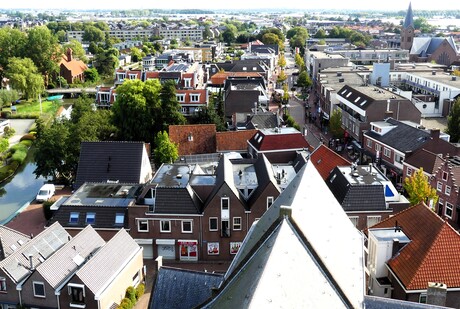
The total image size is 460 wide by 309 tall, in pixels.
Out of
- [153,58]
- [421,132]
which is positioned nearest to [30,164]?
[421,132]

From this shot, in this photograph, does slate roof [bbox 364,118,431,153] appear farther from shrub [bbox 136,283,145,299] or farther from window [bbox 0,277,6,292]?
window [bbox 0,277,6,292]

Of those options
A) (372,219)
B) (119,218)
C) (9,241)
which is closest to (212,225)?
(119,218)

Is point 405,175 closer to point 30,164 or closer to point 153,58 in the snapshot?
point 30,164

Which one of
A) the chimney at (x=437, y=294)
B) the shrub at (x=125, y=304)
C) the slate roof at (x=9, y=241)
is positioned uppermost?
the chimney at (x=437, y=294)

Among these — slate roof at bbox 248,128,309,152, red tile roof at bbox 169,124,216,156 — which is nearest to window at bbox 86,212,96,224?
slate roof at bbox 248,128,309,152

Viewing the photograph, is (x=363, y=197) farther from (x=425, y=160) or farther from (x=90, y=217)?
(x=90, y=217)

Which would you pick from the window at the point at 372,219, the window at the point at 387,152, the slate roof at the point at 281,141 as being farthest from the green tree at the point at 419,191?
the window at the point at 387,152

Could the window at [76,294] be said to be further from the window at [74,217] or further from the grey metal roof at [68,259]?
the window at [74,217]

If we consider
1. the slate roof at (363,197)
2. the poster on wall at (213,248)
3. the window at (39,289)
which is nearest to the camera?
the window at (39,289)

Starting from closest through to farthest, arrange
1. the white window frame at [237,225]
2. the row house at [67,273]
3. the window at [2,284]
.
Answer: the row house at [67,273] < the window at [2,284] < the white window frame at [237,225]
